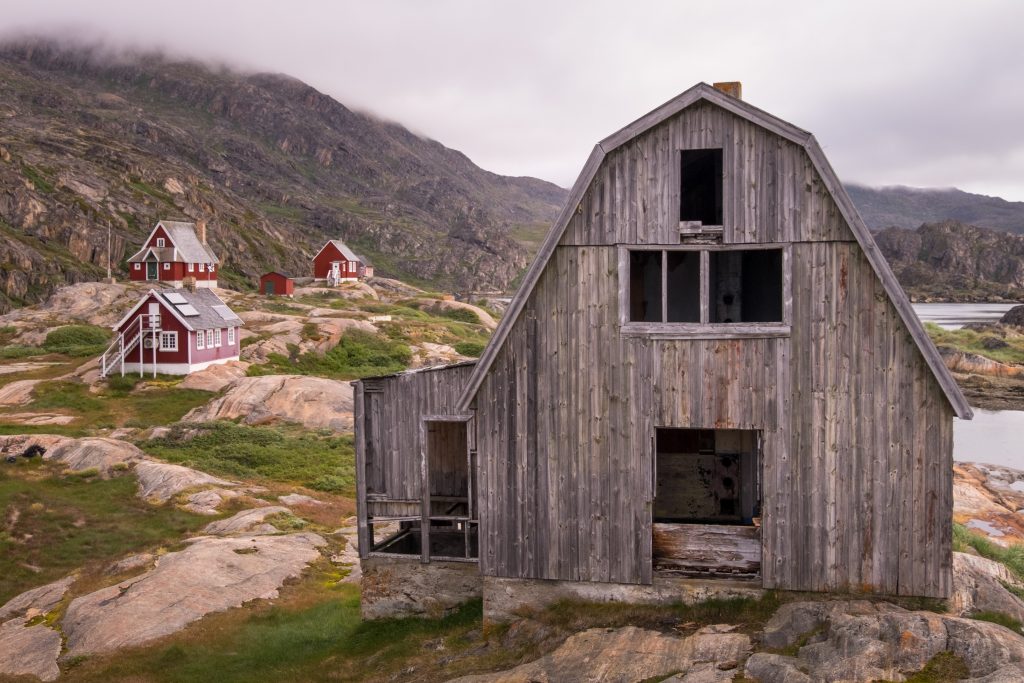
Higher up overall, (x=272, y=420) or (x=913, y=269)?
(x=913, y=269)

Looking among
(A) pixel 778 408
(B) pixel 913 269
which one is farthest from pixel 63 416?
→ (B) pixel 913 269

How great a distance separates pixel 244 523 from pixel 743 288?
61.6 ft

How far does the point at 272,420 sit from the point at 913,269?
179368 mm

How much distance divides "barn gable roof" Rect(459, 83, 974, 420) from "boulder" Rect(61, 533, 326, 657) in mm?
10854

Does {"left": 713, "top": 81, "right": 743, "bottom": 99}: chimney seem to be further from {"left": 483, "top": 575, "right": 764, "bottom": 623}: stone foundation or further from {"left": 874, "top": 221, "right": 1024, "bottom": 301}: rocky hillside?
{"left": 874, "top": 221, "right": 1024, "bottom": 301}: rocky hillside

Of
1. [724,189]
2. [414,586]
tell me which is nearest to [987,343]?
[724,189]

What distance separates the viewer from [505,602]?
45.4 ft

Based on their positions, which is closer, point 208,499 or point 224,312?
point 208,499

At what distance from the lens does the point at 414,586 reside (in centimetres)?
1622

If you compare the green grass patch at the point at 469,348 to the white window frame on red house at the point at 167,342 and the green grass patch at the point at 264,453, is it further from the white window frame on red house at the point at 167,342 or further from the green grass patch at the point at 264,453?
the green grass patch at the point at 264,453

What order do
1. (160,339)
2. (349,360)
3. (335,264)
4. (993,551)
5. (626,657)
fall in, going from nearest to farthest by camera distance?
1. (626,657)
2. (993,551)
3. (160,339)
4. (349,360)
5. (335,264)

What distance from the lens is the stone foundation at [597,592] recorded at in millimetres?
12789

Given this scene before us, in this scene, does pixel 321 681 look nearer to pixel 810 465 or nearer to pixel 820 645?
pixel 820 645

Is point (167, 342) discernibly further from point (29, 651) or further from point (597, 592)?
point (597, 592)
